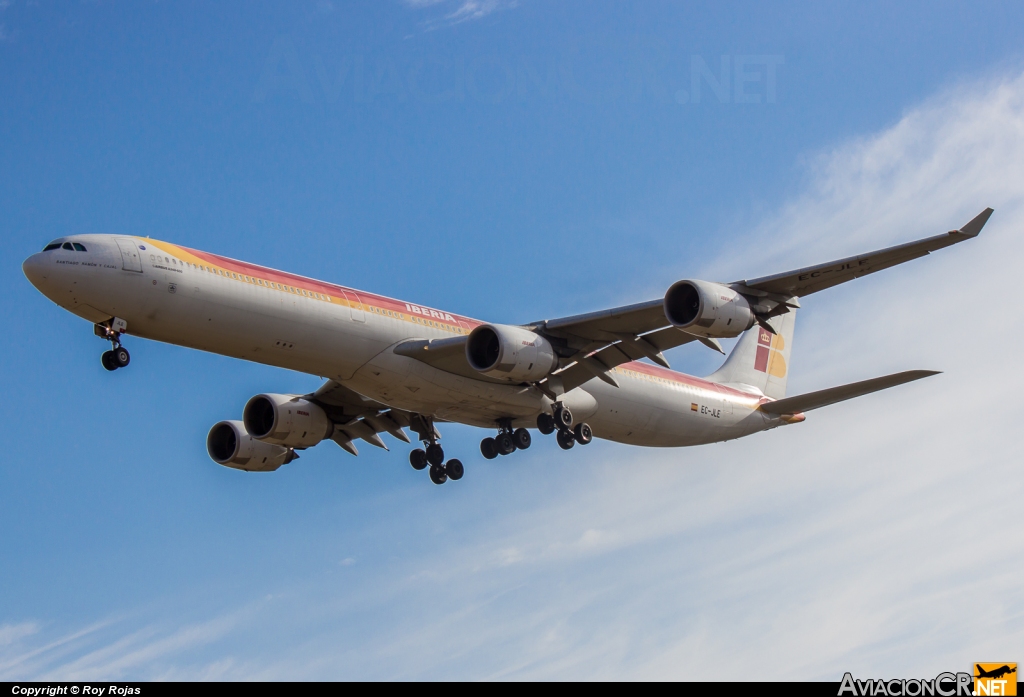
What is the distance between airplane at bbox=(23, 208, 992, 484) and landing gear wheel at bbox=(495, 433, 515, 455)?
0.03 meters

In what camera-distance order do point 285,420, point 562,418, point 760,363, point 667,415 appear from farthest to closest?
point 760,363 → point 667,415 → point 285,420 → point 562,418

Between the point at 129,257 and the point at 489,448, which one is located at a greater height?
the point at 129,257

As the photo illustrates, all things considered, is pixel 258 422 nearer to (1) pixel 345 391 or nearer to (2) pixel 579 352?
(1) pixel 345 391

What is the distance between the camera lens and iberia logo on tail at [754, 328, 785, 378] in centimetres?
4681

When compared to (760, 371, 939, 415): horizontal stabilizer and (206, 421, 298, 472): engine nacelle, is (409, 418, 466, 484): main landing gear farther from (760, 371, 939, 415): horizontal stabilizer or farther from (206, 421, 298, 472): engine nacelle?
(760, 371, 939, 415): horizontal stabilizer

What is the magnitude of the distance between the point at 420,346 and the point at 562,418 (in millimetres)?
5570

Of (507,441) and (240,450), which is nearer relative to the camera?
(507,441)

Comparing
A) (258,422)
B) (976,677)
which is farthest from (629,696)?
(258,422)

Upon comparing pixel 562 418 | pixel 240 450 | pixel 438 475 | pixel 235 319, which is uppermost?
pixel 240 450

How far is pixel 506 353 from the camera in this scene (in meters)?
31.7

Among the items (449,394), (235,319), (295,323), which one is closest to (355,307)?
(295,323)

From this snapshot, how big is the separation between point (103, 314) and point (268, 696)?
11.0 metres

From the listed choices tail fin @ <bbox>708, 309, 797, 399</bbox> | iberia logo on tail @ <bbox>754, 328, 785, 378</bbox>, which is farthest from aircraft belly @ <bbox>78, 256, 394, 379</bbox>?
iberia logo on tail @ <bbox>754, 328, 785, 378</bbox>

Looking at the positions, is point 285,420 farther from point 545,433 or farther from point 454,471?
point 545,433
